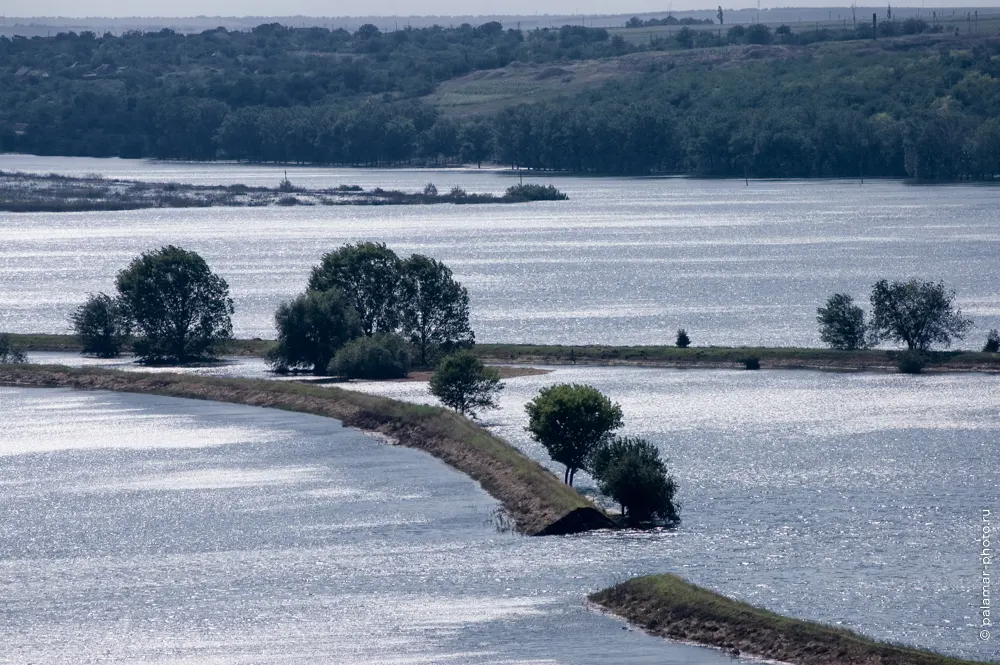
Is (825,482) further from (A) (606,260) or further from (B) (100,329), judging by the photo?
(A) (606,260)

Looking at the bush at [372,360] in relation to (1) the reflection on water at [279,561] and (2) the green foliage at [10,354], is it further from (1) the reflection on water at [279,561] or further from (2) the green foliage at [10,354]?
(2) the green foliage at [10,354]

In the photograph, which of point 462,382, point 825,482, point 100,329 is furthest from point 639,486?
point 100,329

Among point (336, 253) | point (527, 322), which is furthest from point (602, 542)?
point (527, 322)

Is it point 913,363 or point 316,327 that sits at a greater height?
point 316,327

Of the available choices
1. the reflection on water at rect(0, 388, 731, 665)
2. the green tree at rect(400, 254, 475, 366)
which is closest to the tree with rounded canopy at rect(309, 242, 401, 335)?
the green tree at rect(400, 254, 475, 366)

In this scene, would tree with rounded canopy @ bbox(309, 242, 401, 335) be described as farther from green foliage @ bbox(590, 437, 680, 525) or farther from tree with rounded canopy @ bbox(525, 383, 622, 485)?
green foliage @ bbox(590, 437, 680, 525)
